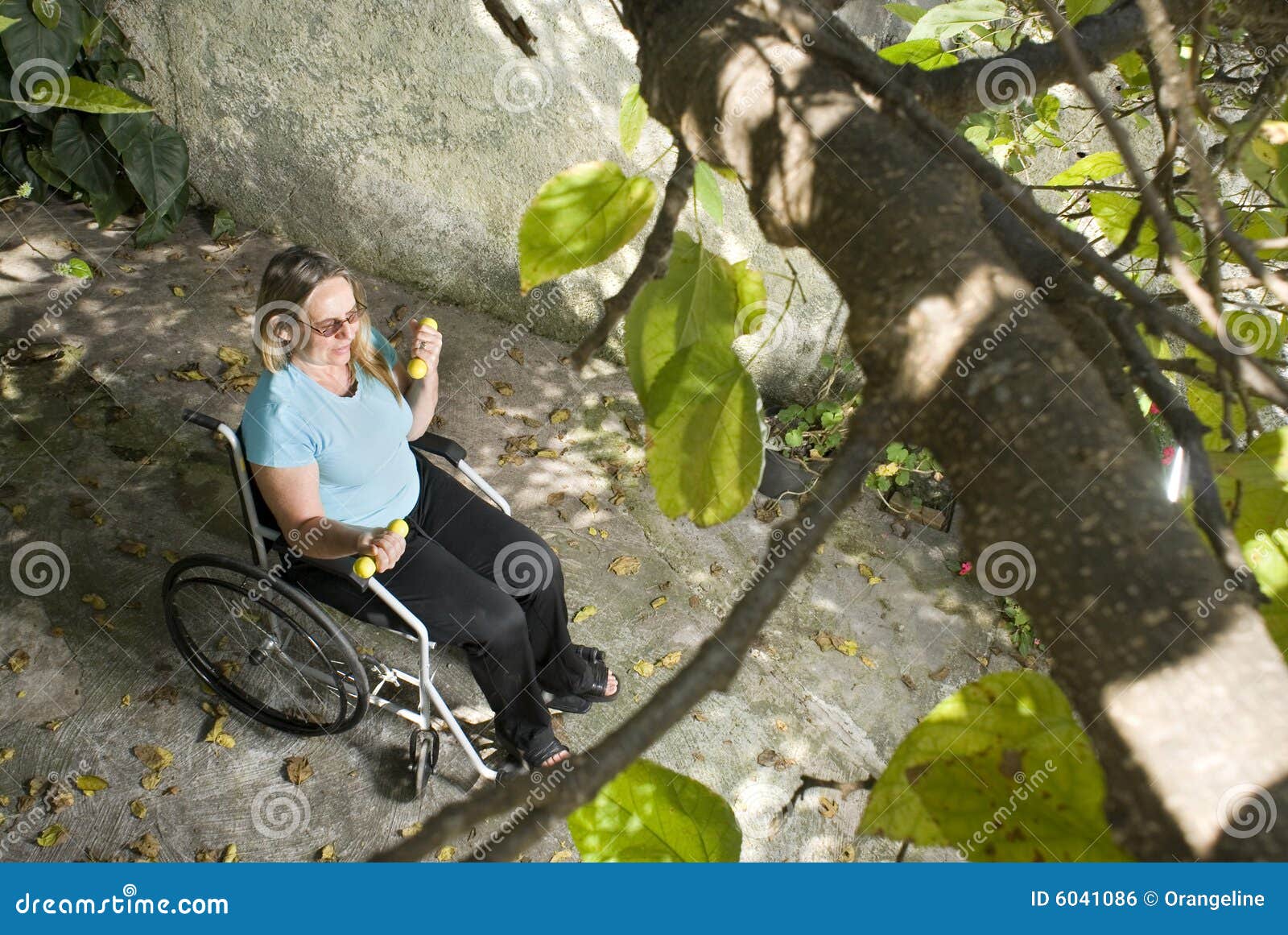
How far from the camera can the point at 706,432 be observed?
25.7 inches

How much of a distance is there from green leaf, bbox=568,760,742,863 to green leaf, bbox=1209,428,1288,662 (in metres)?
0.39

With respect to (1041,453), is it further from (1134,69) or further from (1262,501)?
(1134,69)

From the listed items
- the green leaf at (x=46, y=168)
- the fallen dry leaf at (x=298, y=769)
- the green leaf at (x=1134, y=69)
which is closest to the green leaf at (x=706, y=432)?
the green leaf at (x=1134, y=69)

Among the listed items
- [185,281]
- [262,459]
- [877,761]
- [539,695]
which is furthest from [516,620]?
[185,281]

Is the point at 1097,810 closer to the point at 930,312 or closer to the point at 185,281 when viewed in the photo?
the point at 930,312

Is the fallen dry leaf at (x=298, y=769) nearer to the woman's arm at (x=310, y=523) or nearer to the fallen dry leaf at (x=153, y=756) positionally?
the fallen dry leaf at (x=153, y=756)

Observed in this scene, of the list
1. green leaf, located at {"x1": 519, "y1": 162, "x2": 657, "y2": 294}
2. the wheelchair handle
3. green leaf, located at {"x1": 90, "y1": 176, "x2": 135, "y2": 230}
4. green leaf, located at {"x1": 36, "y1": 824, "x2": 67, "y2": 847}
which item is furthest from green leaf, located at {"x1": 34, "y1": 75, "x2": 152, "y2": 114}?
green leaf, located at {"x1": 90, "y1": 176, "x2": 135, "y2": 230}

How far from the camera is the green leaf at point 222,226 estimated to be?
4.47m

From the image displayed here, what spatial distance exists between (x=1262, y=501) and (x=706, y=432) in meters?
0.38

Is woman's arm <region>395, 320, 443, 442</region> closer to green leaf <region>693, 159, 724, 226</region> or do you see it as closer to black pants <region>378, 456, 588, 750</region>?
black pants <region>378, 456, 588, 750</region>

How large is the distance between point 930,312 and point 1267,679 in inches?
8.6

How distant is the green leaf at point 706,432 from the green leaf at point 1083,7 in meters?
0.85

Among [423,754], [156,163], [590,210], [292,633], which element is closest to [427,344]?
[292,633]

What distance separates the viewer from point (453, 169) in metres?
4.25
